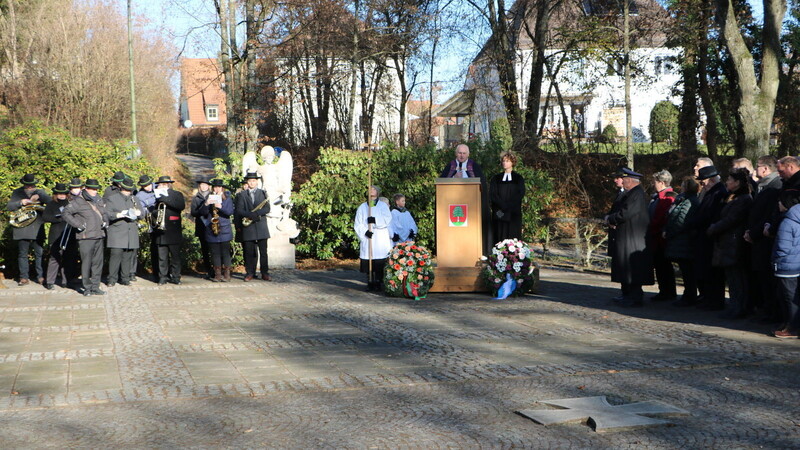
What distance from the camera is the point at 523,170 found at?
63.6 feet

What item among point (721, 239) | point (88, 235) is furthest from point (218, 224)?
point (721, 239)

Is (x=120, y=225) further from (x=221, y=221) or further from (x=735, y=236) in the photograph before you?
(x=735, y=236)

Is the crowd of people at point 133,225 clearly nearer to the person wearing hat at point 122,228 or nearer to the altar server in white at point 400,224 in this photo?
the person wearing hat at point 122,228

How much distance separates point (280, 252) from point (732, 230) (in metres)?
9.54

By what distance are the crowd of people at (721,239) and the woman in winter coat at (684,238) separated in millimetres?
13

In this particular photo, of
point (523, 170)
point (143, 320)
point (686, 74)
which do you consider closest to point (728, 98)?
point (686, 74)

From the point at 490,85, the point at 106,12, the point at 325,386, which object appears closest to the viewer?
the point at 325,386

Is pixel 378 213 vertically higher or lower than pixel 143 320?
higher

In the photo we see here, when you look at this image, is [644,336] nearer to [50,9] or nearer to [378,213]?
[378,213]

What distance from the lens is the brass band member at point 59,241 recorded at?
14.1 m

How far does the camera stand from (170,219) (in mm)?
14438

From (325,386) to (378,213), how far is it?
6.83 m

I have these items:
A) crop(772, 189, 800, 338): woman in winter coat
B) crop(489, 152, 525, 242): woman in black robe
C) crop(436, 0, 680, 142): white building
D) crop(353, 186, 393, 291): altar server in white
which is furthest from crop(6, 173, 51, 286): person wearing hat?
crop(436, 0, 680, 142): white building

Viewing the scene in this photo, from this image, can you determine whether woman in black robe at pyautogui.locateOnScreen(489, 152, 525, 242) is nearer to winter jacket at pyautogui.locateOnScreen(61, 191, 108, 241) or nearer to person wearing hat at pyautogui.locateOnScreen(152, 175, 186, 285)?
person wearing hat at pyautogui.locateOnScreen(152, 175, 186, 285)
